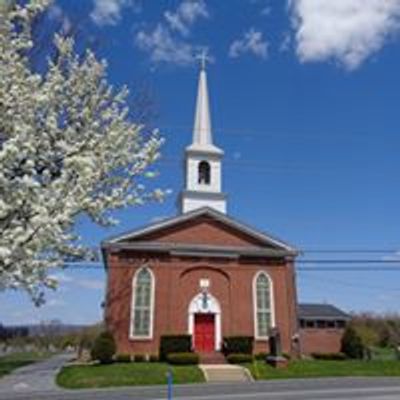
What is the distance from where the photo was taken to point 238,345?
2994 centimetres

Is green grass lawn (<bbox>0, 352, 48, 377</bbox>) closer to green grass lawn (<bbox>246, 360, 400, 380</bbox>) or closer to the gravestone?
green grass lawn (<bbox>246, 360, 400, 380</bbox>)

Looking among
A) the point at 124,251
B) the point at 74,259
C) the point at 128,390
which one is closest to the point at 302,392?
the point at 128,390

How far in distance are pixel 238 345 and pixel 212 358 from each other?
63.9 inches

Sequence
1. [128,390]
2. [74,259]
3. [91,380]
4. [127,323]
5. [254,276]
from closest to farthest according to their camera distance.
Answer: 1. [74,259]
2. [128,390]
3. [91,380]
4. [127,323]
5. [254,276]

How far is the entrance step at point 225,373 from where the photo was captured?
24.1m

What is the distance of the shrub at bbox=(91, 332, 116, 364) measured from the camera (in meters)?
27.9

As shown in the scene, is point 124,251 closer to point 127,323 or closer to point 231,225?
point 127,323

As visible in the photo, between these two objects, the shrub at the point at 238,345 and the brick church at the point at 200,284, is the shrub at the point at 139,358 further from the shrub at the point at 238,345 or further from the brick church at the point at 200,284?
the shrub at the point at 238,345

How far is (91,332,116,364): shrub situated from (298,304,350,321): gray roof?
22.7 m

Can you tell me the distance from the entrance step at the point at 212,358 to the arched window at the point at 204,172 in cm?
1235

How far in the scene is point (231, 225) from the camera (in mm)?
33750

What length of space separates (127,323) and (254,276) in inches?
325

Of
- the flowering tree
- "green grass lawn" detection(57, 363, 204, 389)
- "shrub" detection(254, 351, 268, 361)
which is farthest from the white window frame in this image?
the flowering tree

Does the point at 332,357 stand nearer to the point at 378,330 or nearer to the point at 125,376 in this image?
the point at 125,376
